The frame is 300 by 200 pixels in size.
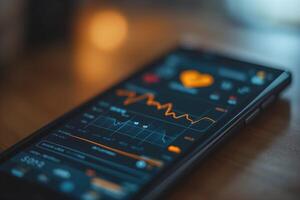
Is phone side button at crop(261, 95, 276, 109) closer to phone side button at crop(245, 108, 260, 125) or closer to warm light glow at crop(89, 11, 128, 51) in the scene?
phone side button at crop(245, 108, 260, 125)

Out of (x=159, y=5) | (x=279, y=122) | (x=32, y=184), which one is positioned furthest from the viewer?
(x=159, y=5)

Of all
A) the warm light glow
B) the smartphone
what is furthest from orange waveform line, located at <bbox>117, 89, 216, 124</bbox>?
the warm light glow

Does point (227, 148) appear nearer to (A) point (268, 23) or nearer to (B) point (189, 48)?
(B) point (189, 48)

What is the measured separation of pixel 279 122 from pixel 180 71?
0.38ft

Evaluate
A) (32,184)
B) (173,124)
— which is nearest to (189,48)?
(173,124)

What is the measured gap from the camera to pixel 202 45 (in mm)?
646

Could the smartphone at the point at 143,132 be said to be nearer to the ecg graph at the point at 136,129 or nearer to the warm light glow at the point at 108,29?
the ecg graph at the point at 136,129

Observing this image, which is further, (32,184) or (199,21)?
(199,21)

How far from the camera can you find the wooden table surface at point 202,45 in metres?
0.40

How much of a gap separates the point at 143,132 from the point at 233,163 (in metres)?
0.08

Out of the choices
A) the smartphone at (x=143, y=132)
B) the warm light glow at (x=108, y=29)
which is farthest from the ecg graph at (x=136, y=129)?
the warm light glow at (x=108, y=29)

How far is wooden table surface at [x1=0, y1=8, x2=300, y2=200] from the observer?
396 millimetres

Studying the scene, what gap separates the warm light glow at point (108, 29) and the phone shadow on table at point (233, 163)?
10.1 inches

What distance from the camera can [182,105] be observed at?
18.1 inches
